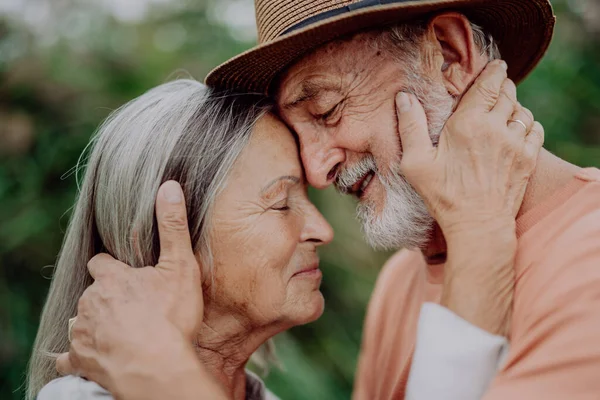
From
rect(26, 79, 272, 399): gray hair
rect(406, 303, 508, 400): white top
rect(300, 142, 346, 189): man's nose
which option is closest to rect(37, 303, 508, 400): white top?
rect(406, 303, 508, 400): white top

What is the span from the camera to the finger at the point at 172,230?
6.78 ft

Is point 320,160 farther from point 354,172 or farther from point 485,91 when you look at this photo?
point 485,91

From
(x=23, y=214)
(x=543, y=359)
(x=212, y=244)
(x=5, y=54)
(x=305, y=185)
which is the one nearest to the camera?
(x=543, y=359)

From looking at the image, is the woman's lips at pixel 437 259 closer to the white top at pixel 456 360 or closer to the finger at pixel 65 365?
the white top at pixel 456 360

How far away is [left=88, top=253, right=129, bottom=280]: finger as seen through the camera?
2129 millimetres

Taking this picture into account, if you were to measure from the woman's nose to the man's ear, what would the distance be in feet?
2.36

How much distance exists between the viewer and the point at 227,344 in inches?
94.3

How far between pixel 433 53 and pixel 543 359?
1.14m

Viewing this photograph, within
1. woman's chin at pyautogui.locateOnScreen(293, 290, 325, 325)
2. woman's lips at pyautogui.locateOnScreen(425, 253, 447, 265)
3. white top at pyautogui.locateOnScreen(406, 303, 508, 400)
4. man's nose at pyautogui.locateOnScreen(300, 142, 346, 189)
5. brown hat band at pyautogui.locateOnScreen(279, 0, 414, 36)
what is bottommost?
woman's chin at pyautogui.locateOnScreen(293, 290, 325, 325)

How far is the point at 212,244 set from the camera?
87.5 inches

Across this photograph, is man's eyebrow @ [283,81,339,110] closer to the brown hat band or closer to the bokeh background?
the brown hat band

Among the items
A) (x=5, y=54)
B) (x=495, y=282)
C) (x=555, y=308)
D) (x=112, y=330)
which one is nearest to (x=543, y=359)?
(x=555, y=308)

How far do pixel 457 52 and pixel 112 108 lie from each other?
2.88 m

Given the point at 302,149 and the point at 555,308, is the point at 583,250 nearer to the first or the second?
the point at 555,308
